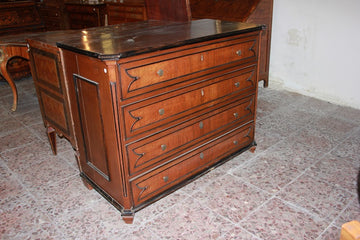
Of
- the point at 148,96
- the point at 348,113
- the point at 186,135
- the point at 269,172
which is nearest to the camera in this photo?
the point at 148,96

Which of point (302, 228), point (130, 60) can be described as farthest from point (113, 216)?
point (302, 228)

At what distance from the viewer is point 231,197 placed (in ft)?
7.72

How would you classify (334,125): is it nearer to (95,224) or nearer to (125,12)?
(95,224)

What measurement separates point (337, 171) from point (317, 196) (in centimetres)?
43

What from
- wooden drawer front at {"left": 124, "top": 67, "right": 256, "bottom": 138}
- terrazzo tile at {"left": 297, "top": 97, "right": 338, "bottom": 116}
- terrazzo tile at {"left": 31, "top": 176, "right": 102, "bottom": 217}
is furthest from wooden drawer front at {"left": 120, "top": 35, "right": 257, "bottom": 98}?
terrazzo tile at {"left": 297, "top": 97, "right": 338, "bottom": 116}

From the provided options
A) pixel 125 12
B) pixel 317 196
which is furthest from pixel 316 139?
pixel 125 12

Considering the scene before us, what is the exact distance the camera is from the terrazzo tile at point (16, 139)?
3.18m

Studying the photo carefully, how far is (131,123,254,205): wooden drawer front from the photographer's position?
212 cm

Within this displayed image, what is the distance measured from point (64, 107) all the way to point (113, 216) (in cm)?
86

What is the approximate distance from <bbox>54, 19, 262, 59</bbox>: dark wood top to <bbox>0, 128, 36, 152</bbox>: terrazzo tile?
141 centimetres

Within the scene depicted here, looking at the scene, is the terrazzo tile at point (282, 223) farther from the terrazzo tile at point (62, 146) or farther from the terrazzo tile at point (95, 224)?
the terrazzo tile at point (62, 146)

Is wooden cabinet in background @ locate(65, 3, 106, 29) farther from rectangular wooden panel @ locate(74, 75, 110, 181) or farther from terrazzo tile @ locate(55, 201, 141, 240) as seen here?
terrazzo tile @ locate(55, 201, 141, 240)

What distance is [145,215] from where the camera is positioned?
219cm

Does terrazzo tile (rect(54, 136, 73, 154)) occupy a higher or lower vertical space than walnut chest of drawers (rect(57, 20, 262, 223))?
lower
